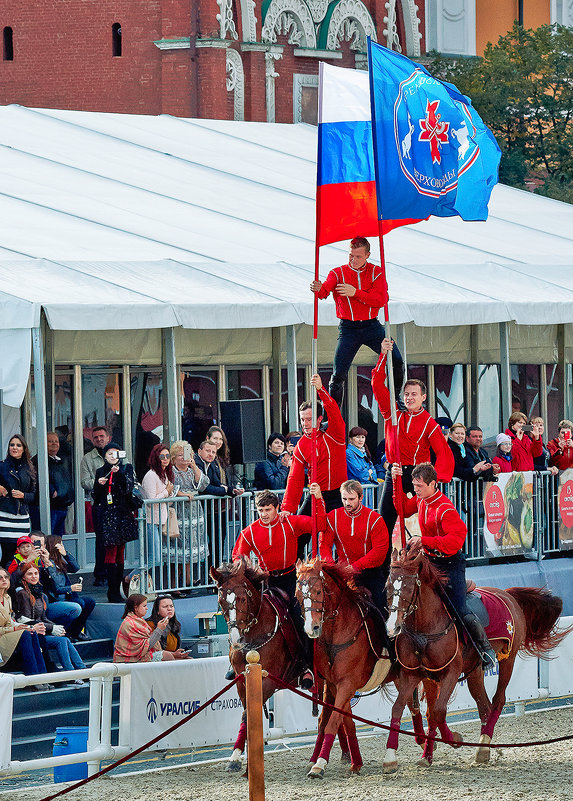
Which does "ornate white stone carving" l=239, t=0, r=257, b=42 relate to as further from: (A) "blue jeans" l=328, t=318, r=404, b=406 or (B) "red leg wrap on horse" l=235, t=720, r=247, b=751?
(B) "red leg wrap on horse" l=235, t=720, r=247, b=751

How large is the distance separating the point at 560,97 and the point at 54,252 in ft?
69.7

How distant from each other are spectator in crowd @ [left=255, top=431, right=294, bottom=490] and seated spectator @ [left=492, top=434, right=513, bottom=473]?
99.7 inches

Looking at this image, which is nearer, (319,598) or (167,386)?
(319,598)

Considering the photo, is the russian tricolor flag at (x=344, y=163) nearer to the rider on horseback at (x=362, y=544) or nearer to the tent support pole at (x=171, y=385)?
the rider on horseback at (x=362, y=544)

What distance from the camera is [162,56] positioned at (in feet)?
109

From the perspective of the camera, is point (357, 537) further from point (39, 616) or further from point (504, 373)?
point (504, 373)

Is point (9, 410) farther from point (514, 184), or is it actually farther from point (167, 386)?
point (514, 184)

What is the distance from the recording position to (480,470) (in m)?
18.5

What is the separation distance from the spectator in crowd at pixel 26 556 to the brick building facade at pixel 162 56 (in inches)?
775

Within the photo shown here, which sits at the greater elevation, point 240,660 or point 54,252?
point 54,252

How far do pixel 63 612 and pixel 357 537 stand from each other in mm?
3118

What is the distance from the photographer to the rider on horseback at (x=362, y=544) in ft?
41.7

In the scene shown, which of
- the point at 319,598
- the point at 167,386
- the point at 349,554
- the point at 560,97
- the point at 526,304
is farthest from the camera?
the point at 560,97

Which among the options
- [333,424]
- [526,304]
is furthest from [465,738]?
[526,304]
